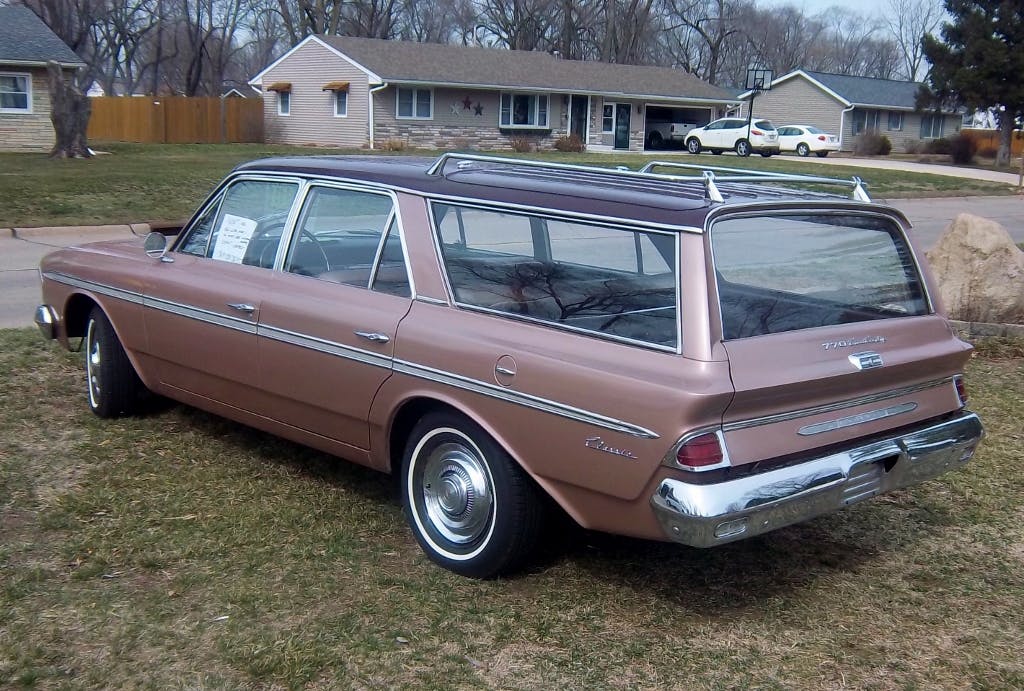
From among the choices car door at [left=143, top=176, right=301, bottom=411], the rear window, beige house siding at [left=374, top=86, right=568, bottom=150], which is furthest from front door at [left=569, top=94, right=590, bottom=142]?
the rear window

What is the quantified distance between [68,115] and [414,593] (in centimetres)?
2393

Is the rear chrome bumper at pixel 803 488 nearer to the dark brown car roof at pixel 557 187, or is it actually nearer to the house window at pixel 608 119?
the dark brown car roof at pixel 557 187

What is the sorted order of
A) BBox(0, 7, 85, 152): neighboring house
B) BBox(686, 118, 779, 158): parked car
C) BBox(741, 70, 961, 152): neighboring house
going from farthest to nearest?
BBox(741, 70, 961, 152): neighboring house, BBox(686, 118, 779, 158): parked car, BBox(0, 7, 85, 152): neighboring house

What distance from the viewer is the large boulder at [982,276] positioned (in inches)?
336

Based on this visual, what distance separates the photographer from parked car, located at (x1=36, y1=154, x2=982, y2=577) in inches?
143

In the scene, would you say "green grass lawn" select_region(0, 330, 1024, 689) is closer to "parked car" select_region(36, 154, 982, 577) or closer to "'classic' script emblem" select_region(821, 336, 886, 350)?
"parked car" select_region(36, 154, 982, 577)

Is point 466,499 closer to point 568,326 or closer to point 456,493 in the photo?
point 456,493

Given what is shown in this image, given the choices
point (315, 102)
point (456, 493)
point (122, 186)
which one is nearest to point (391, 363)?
point (456, 493)

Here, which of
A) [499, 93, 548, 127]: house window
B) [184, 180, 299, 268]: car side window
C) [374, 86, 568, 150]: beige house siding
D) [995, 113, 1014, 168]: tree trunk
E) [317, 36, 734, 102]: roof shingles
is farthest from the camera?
[995, 113, 1014, 168]: tree trunk

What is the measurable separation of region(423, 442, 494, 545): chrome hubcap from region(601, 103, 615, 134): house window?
1699 inches

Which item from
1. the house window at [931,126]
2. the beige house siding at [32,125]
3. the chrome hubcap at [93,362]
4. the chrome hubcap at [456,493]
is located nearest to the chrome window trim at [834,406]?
the chrome hubcap at [456,493]

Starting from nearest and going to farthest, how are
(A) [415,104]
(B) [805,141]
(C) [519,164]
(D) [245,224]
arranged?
(C) [519,164]
(D) [245,224]
(A) [415,104]
(B) [805,141]

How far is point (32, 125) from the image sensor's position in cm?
3120

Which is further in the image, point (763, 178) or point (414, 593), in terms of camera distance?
point (763, 178)
